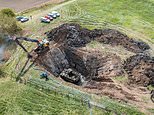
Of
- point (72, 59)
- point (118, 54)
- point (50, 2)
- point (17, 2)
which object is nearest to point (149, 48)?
point (118, 54)

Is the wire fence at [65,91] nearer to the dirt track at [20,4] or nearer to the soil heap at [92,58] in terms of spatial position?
the soil heap at [92,58]

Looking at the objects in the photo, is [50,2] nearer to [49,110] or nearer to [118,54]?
[118,54]

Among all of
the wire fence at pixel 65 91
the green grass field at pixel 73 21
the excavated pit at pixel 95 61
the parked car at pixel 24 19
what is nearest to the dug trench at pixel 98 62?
the excavated pit at pixel 95 61

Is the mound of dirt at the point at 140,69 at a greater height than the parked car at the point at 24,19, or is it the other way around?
the parked car at the point at 24,19

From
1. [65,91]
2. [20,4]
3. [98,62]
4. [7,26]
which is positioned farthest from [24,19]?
[65,91]

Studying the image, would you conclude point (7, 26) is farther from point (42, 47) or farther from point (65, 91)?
point (65, 91)
